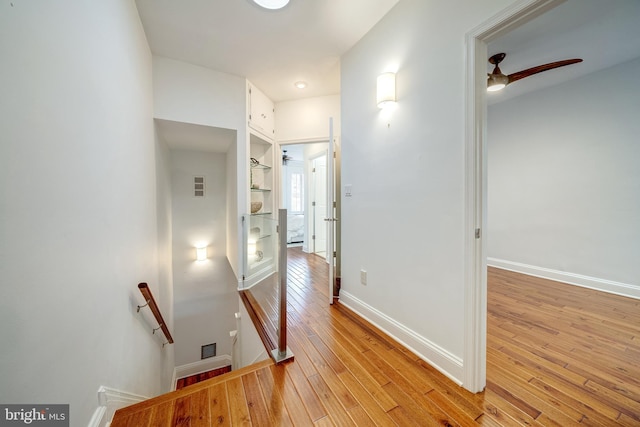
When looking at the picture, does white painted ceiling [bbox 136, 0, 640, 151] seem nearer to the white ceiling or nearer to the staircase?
the white ceiling

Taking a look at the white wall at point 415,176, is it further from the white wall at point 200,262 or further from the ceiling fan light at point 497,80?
the white wall at point 200,262

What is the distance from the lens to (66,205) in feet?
3.02

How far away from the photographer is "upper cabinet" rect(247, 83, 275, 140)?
306cm

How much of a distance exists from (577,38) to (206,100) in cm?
382

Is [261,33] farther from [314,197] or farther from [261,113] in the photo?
[314,197]

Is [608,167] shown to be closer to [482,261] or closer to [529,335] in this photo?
[529,335]

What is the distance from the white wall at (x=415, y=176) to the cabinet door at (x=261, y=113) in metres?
1.37

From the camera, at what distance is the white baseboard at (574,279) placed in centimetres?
270

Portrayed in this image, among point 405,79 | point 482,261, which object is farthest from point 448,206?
point 405,79

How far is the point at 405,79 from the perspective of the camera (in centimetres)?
181
